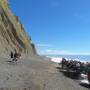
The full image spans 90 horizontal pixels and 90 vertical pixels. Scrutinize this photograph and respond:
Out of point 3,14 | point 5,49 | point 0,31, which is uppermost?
point 3,14

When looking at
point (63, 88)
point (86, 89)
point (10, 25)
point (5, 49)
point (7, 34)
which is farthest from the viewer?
point (10, 25)

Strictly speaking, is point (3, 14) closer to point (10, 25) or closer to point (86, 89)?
point (10, 25)

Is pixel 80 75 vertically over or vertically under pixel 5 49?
under

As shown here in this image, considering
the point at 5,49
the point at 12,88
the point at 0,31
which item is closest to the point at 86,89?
the point at 12,88

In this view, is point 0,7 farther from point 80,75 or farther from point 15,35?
point 80,75

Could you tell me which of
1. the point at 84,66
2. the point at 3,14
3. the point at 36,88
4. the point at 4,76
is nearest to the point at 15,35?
the point at 3,14

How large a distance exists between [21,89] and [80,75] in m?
20.1

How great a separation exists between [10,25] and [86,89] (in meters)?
44.1

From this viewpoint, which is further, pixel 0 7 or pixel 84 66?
pixel 0 7

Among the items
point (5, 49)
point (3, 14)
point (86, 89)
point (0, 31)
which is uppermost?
point (3, 14)

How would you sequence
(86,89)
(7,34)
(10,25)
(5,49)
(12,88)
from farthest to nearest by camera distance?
(10,25) < (7,34) < (5,49) < (86,89) < (12,88)

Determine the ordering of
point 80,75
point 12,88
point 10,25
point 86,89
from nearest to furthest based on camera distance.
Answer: point 12,88, point 86,89, point 80,75, point 10,25

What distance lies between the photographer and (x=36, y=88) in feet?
72.2

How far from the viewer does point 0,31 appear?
194 feet
